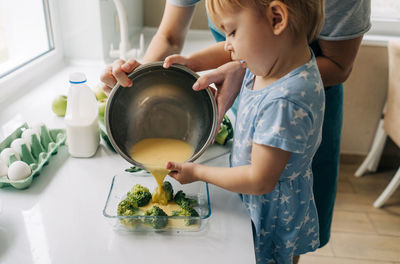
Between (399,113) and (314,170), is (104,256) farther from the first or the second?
(399,113)

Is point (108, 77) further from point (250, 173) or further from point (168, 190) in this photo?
point (250, 173)

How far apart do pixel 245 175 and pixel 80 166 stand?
470mm

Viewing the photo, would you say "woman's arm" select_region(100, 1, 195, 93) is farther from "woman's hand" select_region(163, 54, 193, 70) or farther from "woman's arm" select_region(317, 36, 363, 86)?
"woman's arm" select_region(317, 36, 363, 86)

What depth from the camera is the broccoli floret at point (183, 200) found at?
0.80 m

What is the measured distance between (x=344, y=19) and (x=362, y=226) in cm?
151

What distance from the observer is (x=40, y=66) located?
1.52 metres

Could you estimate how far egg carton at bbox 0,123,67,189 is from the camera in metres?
0.87

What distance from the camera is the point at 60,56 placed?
1.69 metres

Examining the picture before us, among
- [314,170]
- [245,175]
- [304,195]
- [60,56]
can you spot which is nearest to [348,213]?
[314,170]

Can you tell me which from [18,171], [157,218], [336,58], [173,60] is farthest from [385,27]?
[18,171]

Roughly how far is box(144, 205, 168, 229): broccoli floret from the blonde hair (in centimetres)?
40

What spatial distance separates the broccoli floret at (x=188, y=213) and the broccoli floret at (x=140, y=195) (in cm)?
7

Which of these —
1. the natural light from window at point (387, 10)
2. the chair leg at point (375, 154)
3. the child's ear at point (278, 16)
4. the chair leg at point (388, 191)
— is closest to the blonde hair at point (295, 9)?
the child's ear at point (278, 16)

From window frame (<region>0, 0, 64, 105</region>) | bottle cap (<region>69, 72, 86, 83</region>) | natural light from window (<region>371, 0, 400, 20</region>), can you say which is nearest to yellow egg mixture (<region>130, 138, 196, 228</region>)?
bottle cap (<region>69, 72, 86, 83</region>)
